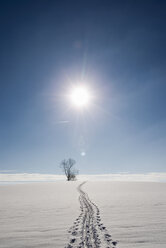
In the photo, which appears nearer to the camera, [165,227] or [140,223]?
[165,227]

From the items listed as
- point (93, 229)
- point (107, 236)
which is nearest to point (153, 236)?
point (107, 236)

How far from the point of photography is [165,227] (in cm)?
884

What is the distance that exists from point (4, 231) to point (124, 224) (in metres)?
6.25

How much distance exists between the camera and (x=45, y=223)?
10.3m

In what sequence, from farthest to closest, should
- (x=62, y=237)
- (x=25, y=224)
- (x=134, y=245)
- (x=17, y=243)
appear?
(x=25, y=224)
(x=62, y=237)
(x=17, y=243)
(x=134, y=245)

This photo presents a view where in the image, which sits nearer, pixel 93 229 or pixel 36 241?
pixel 36 241

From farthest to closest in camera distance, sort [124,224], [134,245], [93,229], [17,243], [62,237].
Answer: [124,224] → [93,229] → [62,237] → [17,243] → [134,245]

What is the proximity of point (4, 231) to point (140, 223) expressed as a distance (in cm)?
717

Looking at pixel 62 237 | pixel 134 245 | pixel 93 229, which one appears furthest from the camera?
pixel 93 229

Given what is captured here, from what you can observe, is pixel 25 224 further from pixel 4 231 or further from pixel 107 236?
pixel 107 236

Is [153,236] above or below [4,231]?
below

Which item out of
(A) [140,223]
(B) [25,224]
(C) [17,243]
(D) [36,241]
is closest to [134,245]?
(A) [140,223]

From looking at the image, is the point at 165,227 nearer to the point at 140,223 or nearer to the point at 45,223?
the point at 140,223

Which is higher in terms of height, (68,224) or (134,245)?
(68,224)
